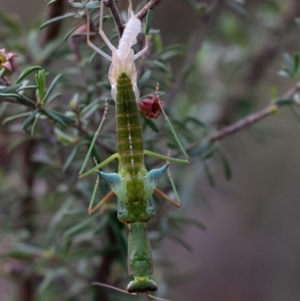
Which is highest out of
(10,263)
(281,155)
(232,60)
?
(281,155)

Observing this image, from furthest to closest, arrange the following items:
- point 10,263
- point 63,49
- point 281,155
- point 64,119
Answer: point 281,155
point 10,263
point 63,49
point 64,119

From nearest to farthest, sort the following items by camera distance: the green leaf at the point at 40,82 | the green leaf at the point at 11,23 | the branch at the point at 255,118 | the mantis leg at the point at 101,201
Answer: the green leaf at the point at 40,82 → the mantis leg at the point at 101,201 → the branch at the point at 255,118 → the green leaf at the point at 11,23

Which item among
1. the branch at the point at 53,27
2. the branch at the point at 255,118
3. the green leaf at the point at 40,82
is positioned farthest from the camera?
the branch at the point at 53,27

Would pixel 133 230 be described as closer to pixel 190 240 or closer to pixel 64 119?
pixel 64 119

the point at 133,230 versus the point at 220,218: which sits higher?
the point at 220,218

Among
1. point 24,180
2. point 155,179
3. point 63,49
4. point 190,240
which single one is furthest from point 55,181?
point 190,240


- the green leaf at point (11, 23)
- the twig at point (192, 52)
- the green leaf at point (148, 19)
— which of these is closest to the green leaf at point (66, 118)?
the green leaf at point (148, 19)

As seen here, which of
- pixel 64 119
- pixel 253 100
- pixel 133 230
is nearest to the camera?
pixel 64 119

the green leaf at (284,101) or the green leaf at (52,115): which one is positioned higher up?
the green leaf at (284,101)

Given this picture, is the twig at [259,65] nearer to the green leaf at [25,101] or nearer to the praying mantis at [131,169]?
the praying mantis at [131,169]
